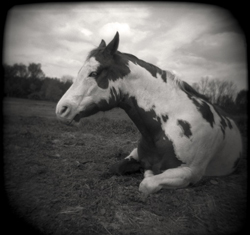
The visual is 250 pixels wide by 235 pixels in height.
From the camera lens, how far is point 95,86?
7.00 feet

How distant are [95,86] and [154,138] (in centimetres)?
117

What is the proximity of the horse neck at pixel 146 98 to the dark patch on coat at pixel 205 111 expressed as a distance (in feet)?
1.14

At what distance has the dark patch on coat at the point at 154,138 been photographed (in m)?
2.19

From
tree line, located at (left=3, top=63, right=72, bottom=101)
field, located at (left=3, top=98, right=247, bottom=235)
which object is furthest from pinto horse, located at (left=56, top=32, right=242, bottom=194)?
tree line, located at (left=3, top=63, right=72, bottom=101)

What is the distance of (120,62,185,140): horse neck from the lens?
2.29m

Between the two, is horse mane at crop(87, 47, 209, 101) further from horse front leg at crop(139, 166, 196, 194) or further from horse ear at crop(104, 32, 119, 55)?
horse front leg at crop(139, 166, 196, 194)

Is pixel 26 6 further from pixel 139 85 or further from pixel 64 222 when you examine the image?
pixel 64 222

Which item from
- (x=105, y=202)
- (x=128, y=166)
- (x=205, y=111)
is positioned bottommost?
(x=128, y=166)

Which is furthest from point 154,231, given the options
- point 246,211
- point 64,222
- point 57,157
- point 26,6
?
point 26,6

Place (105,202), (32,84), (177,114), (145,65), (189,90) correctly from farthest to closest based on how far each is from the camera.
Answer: (32,84) < (189,90) < (145,65) < (177,114) < (105,202)

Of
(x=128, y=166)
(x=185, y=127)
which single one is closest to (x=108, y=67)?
(x=185, y=127)

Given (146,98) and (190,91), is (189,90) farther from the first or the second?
(146,98)

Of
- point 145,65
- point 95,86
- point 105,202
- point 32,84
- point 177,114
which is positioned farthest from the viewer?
point 32,84

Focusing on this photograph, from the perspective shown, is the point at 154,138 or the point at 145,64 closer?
the point at 154,138
